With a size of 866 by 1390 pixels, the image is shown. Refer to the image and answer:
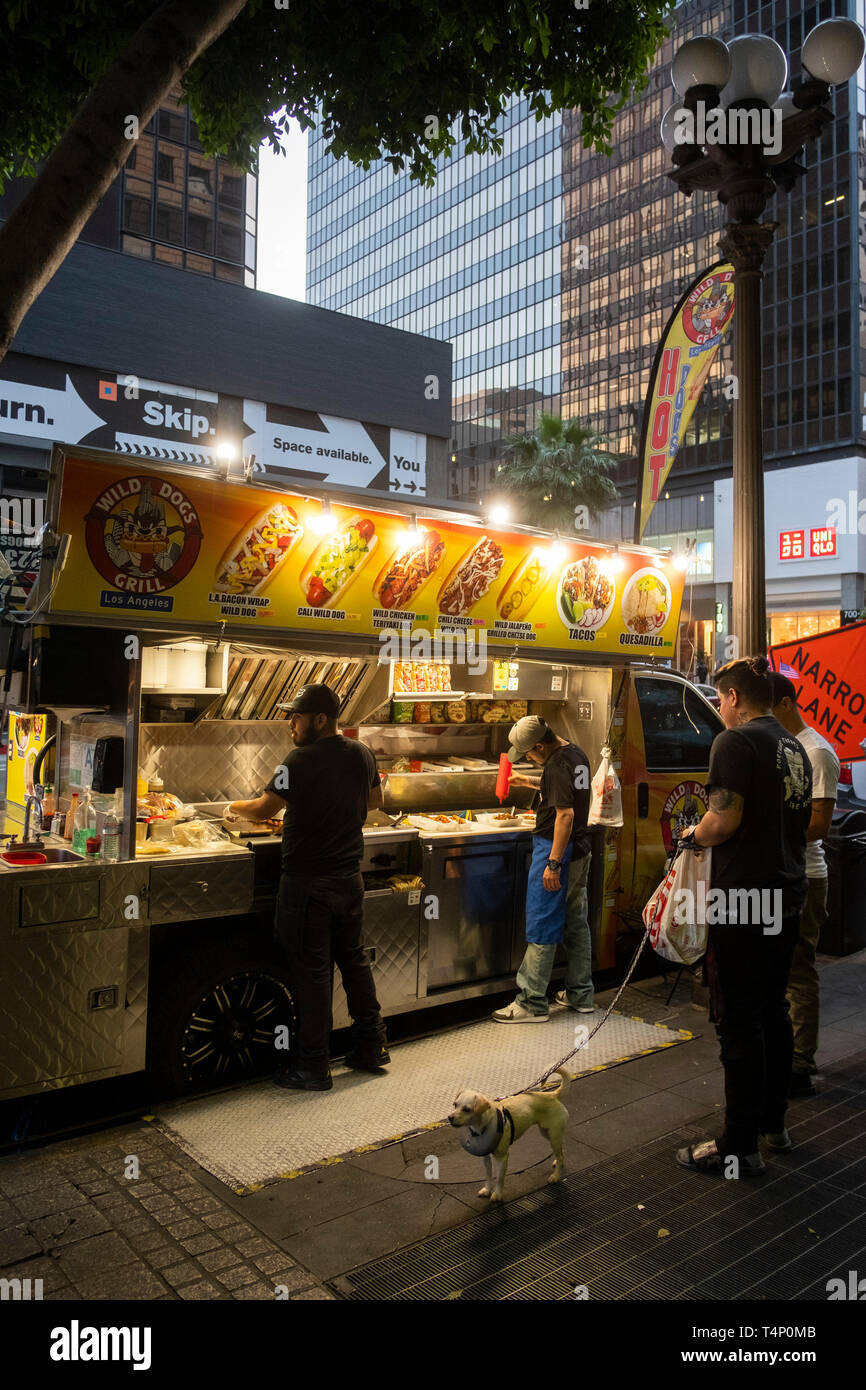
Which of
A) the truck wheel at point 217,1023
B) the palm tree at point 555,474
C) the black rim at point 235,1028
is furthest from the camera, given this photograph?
the palm tree at point 555,474

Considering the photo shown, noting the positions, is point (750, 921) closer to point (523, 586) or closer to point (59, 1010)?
point (523, 586)

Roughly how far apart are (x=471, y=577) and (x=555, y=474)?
26.8m

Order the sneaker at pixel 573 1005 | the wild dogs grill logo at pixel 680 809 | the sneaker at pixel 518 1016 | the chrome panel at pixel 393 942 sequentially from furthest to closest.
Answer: the wild dogs grill logo at pixel 680 809 → the sneaker at pixel 573 1005 → the sneaker at pixel 518 1016 → the chrome panel at pixel 393 942

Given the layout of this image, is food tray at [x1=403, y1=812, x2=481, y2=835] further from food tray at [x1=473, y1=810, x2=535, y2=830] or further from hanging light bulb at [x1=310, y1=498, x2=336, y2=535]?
hanging light bulb at [x1=310, y1=498, x2=336, y2=535]

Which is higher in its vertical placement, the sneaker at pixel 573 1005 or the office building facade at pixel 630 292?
A: the office building facade at pixel 630 292

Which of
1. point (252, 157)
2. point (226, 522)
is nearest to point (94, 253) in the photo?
point (252, 157)

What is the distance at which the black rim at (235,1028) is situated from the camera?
15.6 ft

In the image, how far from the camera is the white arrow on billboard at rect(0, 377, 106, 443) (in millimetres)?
18402

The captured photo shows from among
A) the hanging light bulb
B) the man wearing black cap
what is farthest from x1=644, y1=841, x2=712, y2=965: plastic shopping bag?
the hanging light bulb

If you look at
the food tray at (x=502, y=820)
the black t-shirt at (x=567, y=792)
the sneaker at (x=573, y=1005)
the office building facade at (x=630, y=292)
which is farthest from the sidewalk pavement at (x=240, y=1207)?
the office building facade at (x=630, y=292)

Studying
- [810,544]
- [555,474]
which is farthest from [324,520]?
[810,544]

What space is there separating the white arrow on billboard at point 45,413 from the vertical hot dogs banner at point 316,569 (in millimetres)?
15853

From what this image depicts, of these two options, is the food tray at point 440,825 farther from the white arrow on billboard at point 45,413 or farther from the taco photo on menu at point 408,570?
the white arrow on billboard at point 45,413

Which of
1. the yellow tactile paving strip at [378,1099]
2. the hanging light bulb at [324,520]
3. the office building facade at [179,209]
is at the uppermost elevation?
the office building facade at [179,209]
